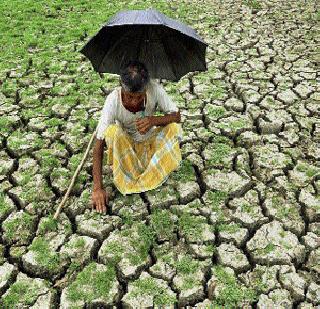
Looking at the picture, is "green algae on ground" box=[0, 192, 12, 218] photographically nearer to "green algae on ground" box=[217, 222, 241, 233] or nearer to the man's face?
the man's face

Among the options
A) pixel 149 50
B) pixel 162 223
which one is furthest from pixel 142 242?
pixel 149 50

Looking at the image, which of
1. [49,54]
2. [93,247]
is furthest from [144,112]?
[49,54]

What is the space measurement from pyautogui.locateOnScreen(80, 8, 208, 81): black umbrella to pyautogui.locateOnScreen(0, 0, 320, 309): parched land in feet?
2.74

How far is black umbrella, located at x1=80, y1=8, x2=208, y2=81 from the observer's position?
9.77 feet

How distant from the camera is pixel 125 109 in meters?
3.07

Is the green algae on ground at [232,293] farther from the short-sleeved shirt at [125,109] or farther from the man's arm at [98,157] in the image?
the short-sleeved shirt at [125,109]

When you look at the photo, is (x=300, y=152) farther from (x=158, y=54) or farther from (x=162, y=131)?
(x=158, y=54)

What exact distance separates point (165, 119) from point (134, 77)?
433mm

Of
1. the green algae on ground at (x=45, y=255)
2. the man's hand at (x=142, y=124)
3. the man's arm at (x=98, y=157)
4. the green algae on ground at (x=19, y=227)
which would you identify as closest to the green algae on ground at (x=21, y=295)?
the green algae on ground at (x=45, y=255)

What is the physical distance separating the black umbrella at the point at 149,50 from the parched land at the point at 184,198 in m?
0.83

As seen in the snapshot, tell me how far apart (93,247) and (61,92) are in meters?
2.27

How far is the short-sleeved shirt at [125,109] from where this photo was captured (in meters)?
2.98

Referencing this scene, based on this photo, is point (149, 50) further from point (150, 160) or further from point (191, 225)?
point (191, 225)

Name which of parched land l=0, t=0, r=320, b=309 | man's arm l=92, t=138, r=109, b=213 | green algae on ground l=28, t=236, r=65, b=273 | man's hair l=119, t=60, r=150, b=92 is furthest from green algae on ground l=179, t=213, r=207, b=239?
man's hair l=119, t=60, r=150, b=92
